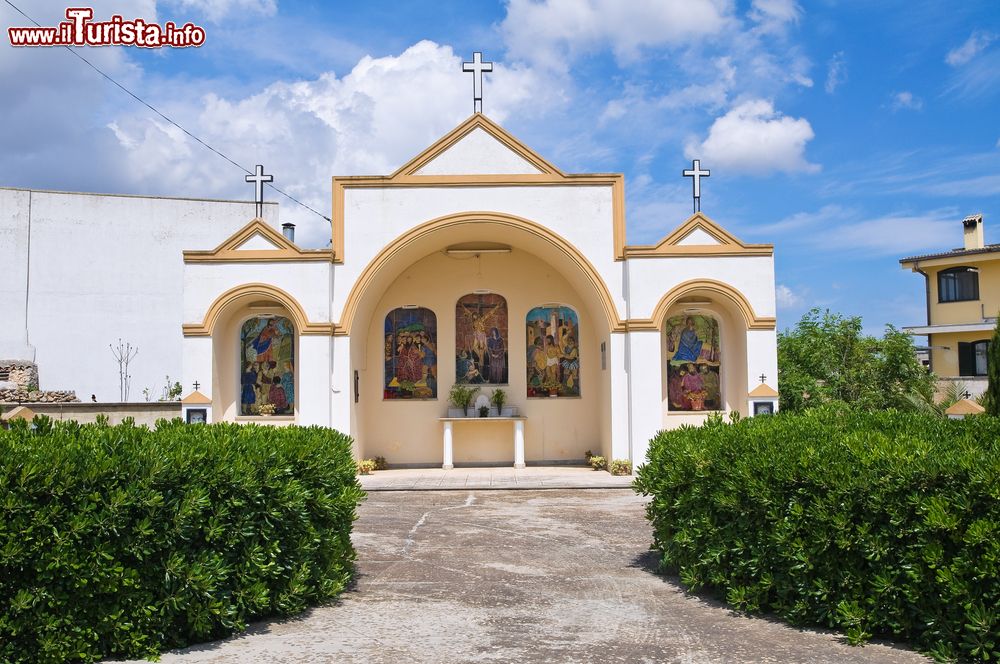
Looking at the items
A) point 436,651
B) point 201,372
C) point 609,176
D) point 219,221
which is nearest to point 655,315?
point 609,176

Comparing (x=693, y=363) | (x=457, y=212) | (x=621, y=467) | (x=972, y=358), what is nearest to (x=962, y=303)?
(x=972, y=358)

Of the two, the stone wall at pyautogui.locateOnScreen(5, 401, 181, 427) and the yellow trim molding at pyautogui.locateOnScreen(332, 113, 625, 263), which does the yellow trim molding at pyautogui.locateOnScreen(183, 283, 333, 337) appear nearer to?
the yellow trim molding at pyautogui.locateOnScreen(332, 113, 625, 263)

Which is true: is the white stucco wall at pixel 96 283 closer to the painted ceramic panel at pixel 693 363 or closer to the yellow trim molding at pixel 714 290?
the painted ceramic panel at pixel 693 363

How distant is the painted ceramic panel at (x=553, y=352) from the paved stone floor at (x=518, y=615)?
7849 mm

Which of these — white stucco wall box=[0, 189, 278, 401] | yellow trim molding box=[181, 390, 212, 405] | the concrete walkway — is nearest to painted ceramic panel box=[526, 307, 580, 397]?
the concrete walkway

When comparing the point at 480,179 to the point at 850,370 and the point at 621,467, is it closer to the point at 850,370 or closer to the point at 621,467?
the point at 621,467

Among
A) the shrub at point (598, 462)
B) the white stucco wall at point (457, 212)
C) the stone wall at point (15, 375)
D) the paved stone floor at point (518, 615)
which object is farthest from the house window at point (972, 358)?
the stone wall at point (15, 375)

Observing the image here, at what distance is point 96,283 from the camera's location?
29.3m

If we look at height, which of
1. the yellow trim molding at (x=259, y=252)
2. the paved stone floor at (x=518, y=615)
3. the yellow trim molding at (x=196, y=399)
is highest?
the yellow trim molding at (x=259, y=252)

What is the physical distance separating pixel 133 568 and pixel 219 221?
88.4 feet

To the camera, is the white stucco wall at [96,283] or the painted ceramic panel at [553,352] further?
the white stucco wall at [96,283]

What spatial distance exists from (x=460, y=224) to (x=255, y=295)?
4.29m

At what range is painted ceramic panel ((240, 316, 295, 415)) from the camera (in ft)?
57.5

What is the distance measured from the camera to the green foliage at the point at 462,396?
60.4ft
